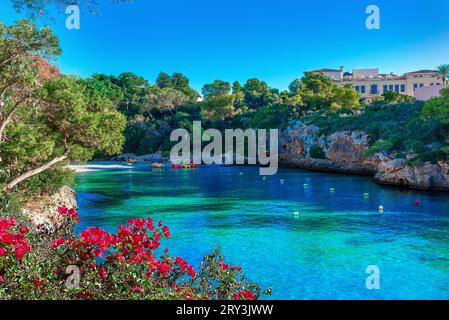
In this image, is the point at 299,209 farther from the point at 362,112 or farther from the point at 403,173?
the point at 362,112

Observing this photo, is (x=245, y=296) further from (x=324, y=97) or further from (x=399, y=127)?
(x=324, y=97)

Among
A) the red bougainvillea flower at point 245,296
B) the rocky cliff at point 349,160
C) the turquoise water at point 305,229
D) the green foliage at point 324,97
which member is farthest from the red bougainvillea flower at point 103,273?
the green foliage at point 324,97

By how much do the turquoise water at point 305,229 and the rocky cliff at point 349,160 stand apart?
9.74 feet

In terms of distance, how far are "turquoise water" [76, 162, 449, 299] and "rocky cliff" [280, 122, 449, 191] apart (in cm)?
297

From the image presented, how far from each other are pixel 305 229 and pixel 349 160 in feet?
133

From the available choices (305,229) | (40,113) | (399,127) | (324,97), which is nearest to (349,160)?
(399,127)

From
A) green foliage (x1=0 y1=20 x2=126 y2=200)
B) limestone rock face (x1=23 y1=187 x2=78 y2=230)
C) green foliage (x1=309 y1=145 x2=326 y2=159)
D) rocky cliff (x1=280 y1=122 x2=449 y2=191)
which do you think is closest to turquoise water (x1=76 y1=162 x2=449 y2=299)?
limestone rock face (x1=23 y1=187 x2=78 y2=230)

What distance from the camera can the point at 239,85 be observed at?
111m

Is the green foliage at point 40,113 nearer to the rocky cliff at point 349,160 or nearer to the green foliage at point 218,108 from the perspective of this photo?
the rocky cliff at point 349,160

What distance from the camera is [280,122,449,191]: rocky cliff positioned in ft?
141

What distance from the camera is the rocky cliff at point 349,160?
43.0m

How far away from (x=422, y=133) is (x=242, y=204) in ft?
81.1

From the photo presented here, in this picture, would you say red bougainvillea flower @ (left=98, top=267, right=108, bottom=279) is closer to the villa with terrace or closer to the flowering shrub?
the flowering shrub

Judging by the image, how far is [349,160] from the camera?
64000 millimetres
